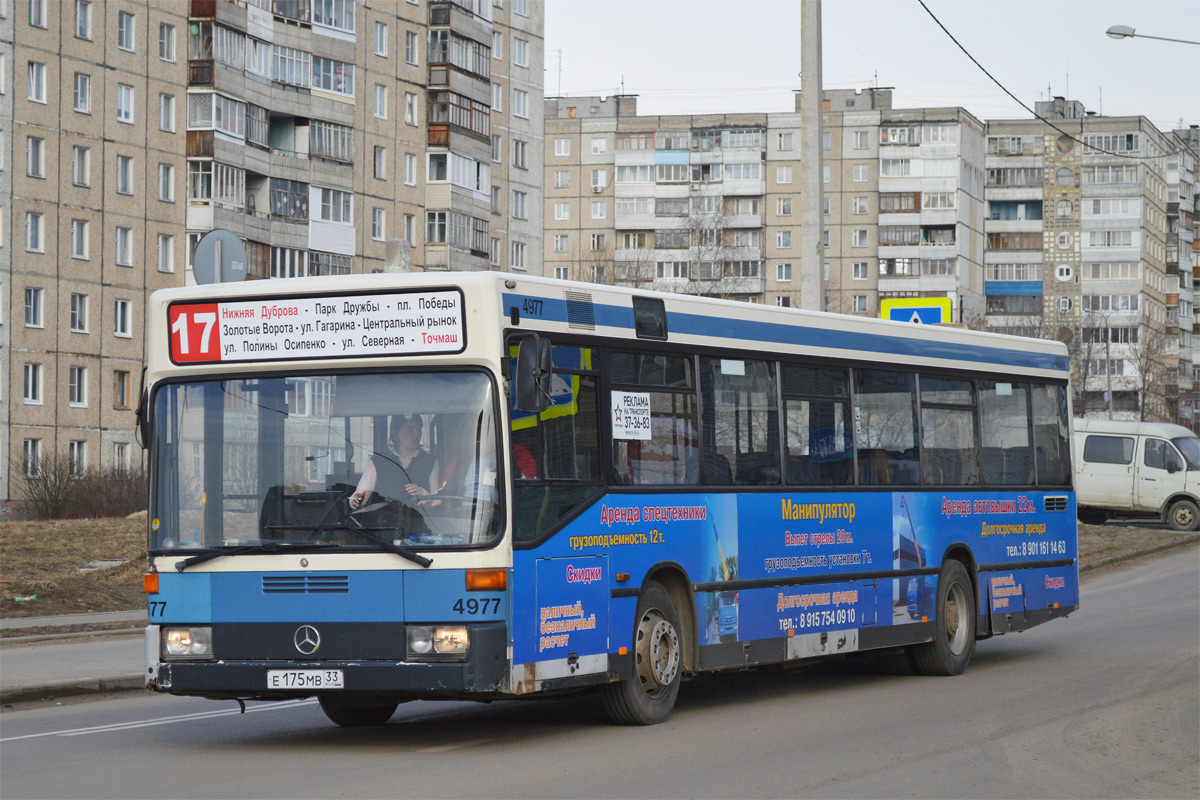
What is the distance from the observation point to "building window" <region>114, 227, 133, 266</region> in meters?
64.8

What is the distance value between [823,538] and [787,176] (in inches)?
4398

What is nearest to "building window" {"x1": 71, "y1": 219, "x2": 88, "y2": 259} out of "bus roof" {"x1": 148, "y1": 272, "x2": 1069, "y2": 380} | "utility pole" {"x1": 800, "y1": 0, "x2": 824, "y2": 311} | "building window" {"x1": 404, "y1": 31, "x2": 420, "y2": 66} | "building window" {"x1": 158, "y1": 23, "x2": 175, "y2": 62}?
"building window" {"x1": 158, "y1": 23, "x2": 175, "y2": 62}

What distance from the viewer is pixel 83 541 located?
31.8 m

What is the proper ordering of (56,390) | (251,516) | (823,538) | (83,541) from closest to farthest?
1. (251,516)
2. (823,538)
3. (83,541)
4. (56,390)

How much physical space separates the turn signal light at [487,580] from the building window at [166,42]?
59532mm

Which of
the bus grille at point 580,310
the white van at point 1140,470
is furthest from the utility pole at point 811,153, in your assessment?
the white van at point 1140,470

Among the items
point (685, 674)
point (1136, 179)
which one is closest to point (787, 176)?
point (1136, 179)

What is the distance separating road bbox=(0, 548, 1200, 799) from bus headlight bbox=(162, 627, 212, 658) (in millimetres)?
616

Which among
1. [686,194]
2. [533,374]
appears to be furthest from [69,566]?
[686,194]

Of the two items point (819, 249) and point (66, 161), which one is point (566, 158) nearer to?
point (66, 161)

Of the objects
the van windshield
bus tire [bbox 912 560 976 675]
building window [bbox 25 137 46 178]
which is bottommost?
bus tire [bbox 912 560 976 675]

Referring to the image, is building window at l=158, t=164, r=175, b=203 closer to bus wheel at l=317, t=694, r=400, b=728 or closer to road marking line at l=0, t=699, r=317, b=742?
road marking line at l=0, t=699, r=317, b=742

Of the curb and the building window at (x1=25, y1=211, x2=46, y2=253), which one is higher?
the building window at (x1=25, y1=211, x2=46, y2=253)

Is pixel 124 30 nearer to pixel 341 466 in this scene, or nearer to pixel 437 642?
pixel 341 466
